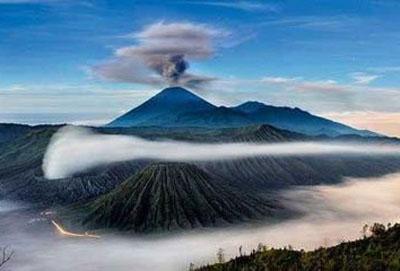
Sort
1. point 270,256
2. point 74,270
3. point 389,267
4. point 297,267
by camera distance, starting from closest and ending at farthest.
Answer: point 389,267 → point 297,267 → point 270,256 → point 74,270

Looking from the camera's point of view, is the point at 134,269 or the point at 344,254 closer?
the point at 344,254

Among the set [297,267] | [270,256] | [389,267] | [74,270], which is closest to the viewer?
[389,267]

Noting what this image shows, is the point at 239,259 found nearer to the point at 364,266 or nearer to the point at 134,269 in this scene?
the point at 364,266

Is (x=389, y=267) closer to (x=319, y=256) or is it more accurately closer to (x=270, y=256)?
(x=319, y=256)

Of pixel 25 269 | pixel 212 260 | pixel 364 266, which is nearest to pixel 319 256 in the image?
pixel 364 266

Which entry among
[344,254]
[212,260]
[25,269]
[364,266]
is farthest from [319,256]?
[25,269]

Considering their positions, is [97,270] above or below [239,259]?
below
